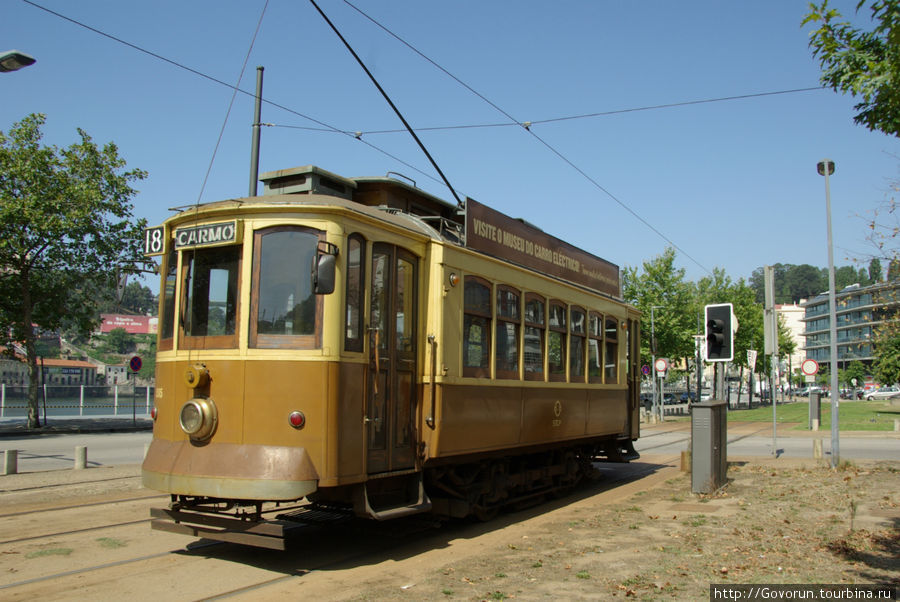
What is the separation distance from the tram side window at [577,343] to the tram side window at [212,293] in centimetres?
567

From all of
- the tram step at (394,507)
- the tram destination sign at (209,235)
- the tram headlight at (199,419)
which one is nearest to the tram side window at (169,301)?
the tram destination sign at (209,235)

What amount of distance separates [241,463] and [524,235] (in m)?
5.14

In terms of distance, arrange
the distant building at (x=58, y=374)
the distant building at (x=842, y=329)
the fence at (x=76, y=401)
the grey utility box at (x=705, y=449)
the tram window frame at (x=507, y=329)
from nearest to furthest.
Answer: the tram window frame at (x=507, y=329)
the grey utility box at (x=705, y=449)
the fence at (x=76, y=401)
the distant building at (x=58, y=374)
the distant building at (x=842, y=329)

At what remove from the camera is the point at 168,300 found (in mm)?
7613

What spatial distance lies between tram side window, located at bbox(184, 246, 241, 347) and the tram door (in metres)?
1.30

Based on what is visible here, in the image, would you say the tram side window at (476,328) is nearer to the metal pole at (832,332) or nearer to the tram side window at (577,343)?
the tram side window at (577,343)

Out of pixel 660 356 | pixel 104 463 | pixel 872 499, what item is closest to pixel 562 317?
pixel 872 499

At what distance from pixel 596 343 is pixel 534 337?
251cm

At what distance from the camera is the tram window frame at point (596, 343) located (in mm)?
11883

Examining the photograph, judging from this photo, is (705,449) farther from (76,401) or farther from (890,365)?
(890,365)

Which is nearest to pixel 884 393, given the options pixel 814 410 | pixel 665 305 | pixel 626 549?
pixel 665 305

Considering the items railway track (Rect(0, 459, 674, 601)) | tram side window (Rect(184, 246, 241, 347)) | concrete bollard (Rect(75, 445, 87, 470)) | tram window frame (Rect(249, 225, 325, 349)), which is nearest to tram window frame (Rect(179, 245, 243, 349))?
tram side window (Rect(184, 246, 241, 347))

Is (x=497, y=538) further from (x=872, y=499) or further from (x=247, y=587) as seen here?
(x=872, y=499)

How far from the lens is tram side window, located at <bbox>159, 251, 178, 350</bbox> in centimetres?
750
